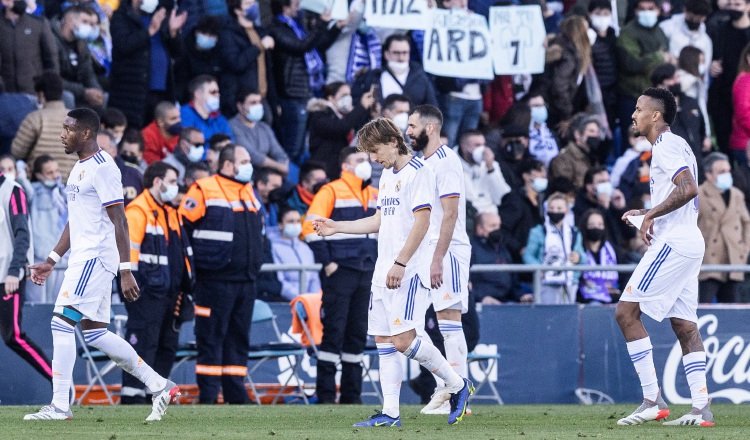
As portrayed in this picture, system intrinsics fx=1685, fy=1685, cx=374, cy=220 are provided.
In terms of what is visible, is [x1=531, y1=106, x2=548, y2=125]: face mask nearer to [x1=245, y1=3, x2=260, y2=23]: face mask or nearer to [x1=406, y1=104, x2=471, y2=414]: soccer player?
[x1=245, y1=3, x2=260, y2=23]: face mask

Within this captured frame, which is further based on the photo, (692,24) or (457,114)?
(692,24)

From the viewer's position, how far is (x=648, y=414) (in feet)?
42.8

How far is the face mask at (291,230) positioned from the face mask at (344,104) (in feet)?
6.22

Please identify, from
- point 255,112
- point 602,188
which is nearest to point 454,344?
point 255,112

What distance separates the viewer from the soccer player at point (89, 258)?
13.0 meters

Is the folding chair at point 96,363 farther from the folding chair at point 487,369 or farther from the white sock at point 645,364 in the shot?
the white sock at point 645,364

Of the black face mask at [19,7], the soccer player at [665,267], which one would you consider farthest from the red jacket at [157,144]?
the soccer player at [665,267]

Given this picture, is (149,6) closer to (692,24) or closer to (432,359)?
(692,24)

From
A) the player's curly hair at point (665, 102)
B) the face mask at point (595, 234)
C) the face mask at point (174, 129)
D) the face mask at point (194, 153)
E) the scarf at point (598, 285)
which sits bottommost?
the scarf at point (598, 285)

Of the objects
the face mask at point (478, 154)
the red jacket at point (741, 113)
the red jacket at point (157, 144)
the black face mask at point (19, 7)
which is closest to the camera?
the black face mask at point (19, 7)

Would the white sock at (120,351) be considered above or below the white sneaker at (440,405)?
Result: above

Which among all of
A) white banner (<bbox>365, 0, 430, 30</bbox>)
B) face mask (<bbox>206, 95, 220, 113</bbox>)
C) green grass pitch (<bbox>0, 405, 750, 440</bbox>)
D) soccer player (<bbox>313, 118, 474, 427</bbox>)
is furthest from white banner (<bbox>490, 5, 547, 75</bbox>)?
soccer player (<bbox>313, 118, 474, 427</bbox>)

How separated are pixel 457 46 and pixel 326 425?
10026mm

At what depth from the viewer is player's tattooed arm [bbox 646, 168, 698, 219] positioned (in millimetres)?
12672
